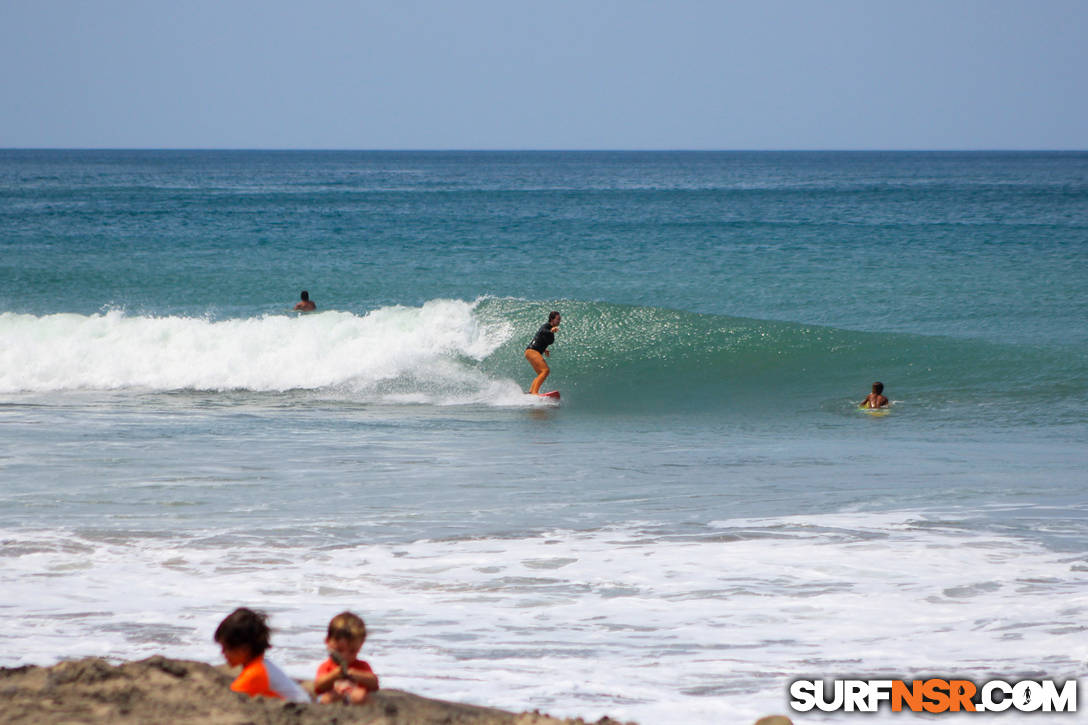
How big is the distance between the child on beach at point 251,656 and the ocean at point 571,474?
1167 mm

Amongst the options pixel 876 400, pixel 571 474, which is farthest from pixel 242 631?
pixel 876 400

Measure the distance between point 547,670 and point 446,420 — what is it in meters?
8.48

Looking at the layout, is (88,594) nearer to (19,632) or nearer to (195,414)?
(19,632)

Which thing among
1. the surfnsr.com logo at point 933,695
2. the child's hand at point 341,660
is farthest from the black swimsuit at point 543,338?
the child's hand at point 341,660

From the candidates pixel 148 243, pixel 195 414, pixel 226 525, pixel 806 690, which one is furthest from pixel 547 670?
pixel 148 243

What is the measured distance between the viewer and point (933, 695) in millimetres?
5125

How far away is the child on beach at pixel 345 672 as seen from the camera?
432 cm

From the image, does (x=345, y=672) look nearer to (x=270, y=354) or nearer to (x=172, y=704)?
(x=172, y=704)

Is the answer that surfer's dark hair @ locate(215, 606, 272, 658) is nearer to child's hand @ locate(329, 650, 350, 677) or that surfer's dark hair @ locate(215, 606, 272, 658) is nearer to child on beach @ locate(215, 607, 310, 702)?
child on beach @ locate(215, 607, 310, 702)

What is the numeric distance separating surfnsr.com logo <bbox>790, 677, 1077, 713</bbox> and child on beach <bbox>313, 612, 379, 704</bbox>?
2048 mm

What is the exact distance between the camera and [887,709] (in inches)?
197

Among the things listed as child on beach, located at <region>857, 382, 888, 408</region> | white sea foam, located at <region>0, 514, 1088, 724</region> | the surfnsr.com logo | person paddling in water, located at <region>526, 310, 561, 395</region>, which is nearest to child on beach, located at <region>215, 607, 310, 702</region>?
white sea foam, located at <region>0, 514, 1088, 724</region>

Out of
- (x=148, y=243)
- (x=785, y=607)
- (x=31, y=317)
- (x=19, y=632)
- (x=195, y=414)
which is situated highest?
(x=148, y=243)

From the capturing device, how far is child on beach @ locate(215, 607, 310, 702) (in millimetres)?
4246
